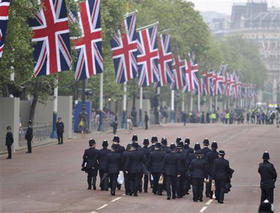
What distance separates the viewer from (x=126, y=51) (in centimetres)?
6191

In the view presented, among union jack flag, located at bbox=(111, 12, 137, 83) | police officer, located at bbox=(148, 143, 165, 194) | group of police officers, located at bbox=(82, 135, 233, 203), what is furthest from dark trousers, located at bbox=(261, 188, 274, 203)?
Result: union jack flag, located at bbox=(111, 12, 137, 83)

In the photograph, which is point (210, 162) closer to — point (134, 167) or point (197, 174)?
point (197, 174)

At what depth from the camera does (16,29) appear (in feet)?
123

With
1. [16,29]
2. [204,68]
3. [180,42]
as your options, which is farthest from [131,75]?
[204,68]

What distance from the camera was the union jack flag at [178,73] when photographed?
8681cm

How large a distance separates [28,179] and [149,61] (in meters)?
36.9

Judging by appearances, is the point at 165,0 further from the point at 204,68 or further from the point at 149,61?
the point at 149,61

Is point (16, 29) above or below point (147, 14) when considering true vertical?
below

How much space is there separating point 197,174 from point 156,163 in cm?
187

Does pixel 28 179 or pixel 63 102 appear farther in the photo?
pixel 63 102

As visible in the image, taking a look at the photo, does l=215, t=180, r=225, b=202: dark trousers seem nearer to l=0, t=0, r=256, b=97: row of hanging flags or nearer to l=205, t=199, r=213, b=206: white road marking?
l=205, t=199, r=213, b=206: white road marking

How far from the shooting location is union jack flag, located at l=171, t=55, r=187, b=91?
8681 centimetres

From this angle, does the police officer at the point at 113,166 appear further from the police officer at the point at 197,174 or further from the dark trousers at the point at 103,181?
the police officer at the point at 197,174

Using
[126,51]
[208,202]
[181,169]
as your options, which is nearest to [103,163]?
[181,169]
